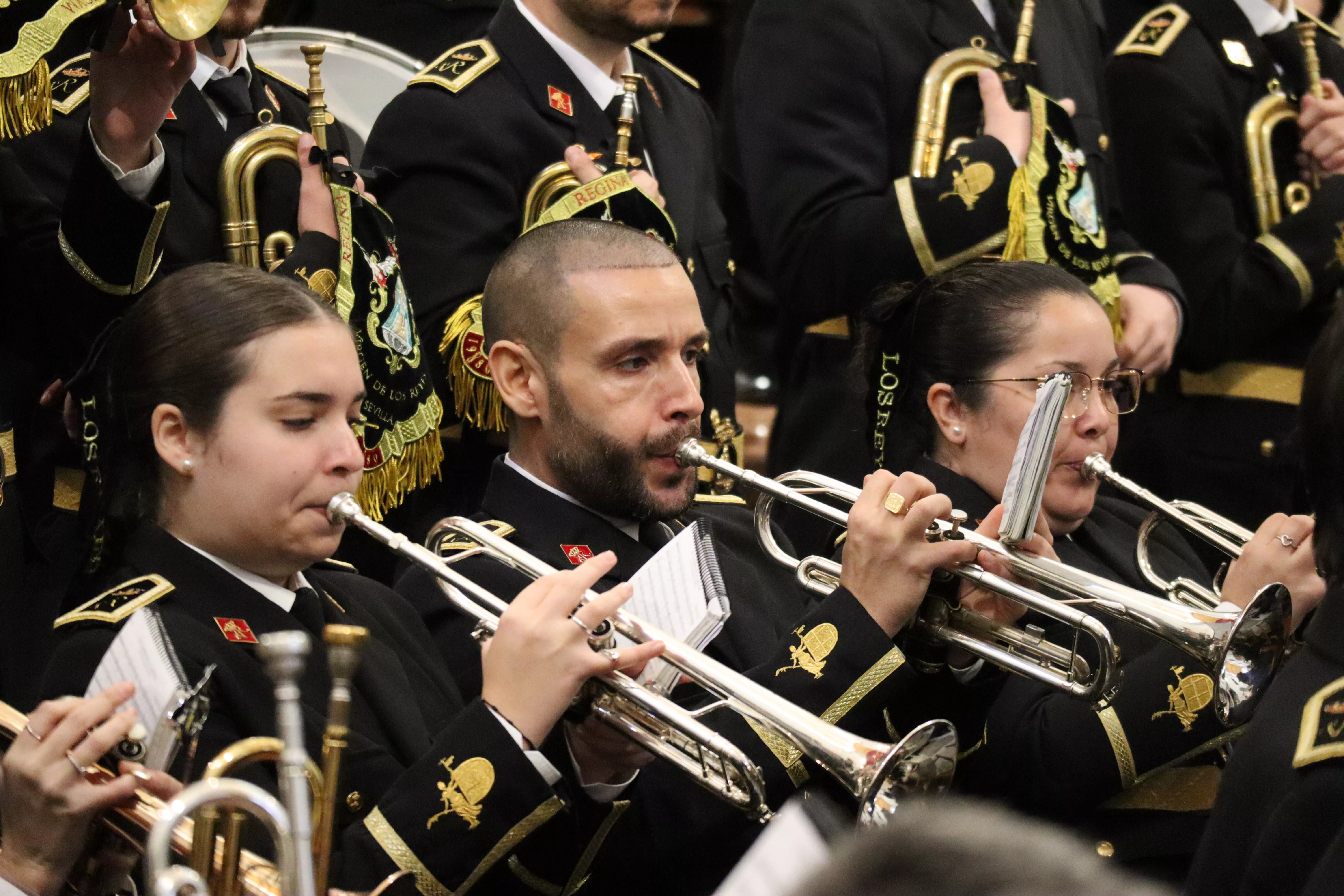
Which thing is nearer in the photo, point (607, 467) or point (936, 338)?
point (607, 467)

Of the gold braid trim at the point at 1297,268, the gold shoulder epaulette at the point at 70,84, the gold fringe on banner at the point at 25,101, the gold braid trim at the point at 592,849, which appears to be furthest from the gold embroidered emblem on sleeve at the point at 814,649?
the gold braid trim at the point at 1297,268

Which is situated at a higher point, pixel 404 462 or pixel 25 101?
pixel 25 101

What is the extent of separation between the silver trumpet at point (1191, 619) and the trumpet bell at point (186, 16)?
3.58 ft

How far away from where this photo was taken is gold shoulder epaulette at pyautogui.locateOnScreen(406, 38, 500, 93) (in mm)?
3975

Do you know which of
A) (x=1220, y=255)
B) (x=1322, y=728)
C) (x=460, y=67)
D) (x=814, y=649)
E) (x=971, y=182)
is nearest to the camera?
(x=1322, y=728)

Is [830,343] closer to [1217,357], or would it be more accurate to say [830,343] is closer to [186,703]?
[1217,357]

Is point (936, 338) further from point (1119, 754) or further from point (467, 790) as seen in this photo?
point (467, 790)

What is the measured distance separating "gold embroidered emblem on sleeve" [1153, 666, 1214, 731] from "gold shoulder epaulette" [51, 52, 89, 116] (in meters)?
2.24

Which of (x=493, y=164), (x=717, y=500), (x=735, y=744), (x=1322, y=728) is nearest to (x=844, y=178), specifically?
(x=493, y=164)

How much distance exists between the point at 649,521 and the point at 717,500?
41 cm

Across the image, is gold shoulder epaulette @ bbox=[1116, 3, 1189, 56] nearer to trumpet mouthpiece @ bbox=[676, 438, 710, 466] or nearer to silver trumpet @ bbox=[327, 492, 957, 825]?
trumpet mouthpiece @ bbox=[676, 438, 710, 466]

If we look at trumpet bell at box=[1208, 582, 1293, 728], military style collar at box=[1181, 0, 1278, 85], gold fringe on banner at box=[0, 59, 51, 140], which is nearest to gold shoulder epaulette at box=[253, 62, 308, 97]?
gold fringe on banner at box=[0, 59, 51, 140]

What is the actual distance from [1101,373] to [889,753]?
143cm

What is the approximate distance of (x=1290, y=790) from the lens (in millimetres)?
2238
